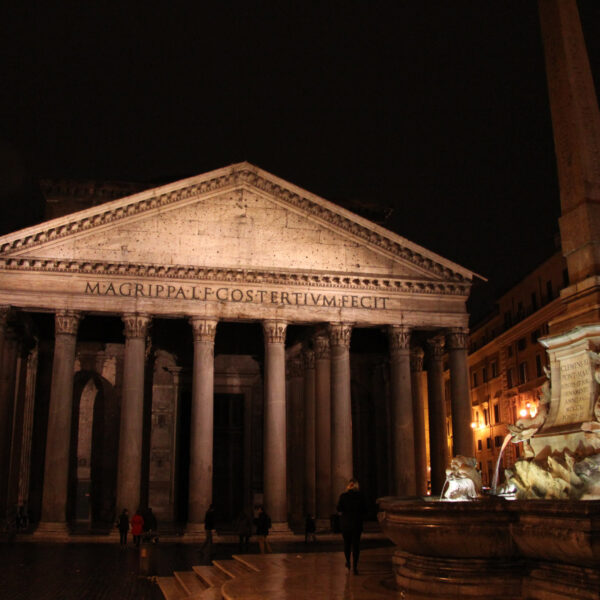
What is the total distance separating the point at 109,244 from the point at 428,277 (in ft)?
35.8

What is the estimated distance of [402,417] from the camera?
2348cm

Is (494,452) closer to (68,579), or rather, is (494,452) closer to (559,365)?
(68,579)

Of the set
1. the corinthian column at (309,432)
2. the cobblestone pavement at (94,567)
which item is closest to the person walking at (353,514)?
the cobblestone pavement at (94,567)

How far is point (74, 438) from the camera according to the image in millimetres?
27797

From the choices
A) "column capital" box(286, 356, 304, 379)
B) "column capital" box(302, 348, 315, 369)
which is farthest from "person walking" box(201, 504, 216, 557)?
"column capital" box(286, 356, 304, 379)

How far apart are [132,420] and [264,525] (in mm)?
6499

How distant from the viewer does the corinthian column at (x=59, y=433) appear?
68.1ft

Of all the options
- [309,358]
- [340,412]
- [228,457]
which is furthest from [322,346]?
[228,457]

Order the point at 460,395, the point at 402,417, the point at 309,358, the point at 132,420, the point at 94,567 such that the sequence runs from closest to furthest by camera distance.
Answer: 1. the point at 94,567
2. the point at 132,420
3. the point at 402,417
4. the point at 460,395
5. the point at 309,358

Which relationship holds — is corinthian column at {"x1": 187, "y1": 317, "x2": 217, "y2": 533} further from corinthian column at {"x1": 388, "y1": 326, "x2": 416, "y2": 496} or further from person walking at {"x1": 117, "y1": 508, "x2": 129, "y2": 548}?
corinthian column at {"x1": 388, "y1": 326, "x2": 416, "y2": 496}

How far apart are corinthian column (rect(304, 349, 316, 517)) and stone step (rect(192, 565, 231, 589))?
12.4 m

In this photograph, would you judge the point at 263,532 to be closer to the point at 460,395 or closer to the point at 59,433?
the point at 59,433

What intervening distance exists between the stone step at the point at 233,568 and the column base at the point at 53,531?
889cm

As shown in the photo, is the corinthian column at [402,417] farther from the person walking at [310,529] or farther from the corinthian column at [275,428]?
the person walking at [310,529]
